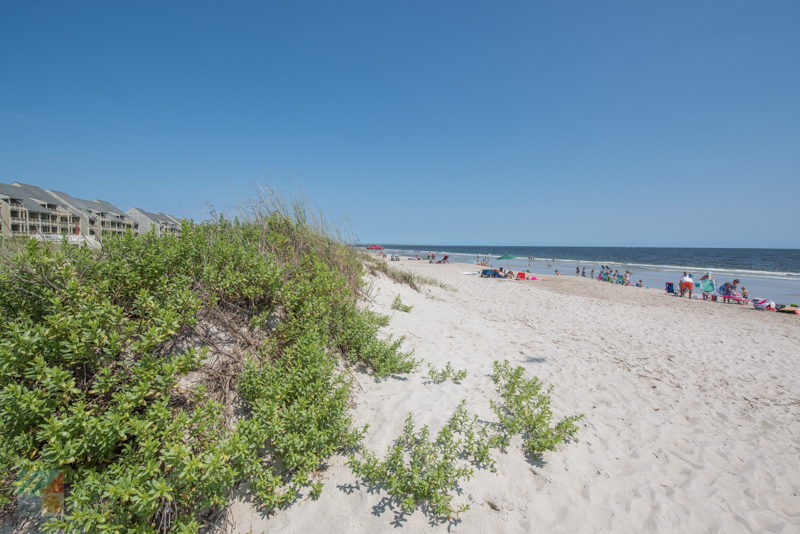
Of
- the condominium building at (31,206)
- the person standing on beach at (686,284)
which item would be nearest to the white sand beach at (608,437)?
the person standing on beach at (686,284)

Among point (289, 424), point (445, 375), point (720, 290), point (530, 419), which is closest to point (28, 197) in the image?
point (289, 424)

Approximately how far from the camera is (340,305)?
4.38m

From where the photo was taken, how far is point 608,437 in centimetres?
362

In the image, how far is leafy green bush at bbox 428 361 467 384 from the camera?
4.26 metres

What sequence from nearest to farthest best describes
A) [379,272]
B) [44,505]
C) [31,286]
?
1. [44,505]
2. [31,286]
3. [379,272]

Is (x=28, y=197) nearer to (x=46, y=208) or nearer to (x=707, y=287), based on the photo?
(x=46, y=208)

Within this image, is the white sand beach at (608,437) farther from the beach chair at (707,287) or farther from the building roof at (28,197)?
the building roof at (28,197)

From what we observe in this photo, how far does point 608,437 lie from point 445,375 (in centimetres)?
191

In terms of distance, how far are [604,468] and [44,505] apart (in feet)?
14.2

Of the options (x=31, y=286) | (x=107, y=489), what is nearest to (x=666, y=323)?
(x=107, y=489)

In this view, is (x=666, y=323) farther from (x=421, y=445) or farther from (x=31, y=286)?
(x=31, y=286)

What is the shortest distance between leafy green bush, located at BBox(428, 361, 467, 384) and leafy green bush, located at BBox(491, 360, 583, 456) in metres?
0.53

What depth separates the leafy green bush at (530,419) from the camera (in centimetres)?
320

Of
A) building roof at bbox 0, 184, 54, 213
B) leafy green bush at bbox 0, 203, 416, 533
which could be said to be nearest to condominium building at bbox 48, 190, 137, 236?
building roof at bbox 0, 184, 54, 213
